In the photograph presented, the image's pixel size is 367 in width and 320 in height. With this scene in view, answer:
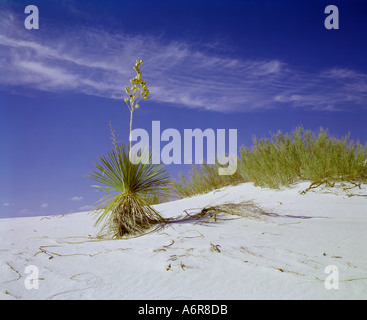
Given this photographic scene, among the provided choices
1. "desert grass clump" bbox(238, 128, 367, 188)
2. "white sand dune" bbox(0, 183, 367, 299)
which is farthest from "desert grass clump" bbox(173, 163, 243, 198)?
"white sand dune" bbox(0, 183, 367, 299)

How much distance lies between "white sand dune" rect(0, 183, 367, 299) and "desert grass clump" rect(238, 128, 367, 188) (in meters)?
2.16

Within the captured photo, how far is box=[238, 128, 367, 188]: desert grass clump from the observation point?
7.01 m

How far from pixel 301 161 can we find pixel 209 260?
5.14 metres

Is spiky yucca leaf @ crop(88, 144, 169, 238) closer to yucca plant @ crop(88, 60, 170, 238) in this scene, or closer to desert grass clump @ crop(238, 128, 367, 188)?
yucca plant @ crop(88, 60, 170, 238)

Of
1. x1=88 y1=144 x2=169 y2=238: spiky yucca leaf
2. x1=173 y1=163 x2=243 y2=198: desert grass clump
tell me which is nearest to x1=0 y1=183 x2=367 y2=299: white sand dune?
x1=88 y1=144 x2=169 y2=238: spiky yucca leaf

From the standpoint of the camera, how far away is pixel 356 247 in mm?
3371

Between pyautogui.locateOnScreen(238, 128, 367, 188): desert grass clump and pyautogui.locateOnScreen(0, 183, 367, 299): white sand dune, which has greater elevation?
pyautogui.locateOnScreen(238, 128, 367, 188): desert grass clump

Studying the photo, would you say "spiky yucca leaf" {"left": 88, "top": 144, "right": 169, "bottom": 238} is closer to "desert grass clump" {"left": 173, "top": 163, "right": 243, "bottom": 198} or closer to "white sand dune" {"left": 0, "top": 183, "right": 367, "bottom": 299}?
"white sand dune" {"left": 0, "top": 183, "right": 367, "bottom": 299}

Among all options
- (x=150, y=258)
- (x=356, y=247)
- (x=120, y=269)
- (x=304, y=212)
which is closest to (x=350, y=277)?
(x=356, y=247)

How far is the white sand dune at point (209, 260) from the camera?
8.23ft

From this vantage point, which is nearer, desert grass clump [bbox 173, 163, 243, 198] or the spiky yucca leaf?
the spiky yucca leaf

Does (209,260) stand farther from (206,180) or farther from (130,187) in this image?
(206,180)

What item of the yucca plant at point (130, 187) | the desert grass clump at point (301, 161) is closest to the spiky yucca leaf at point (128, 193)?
the yucca plant at point (130, 187)
